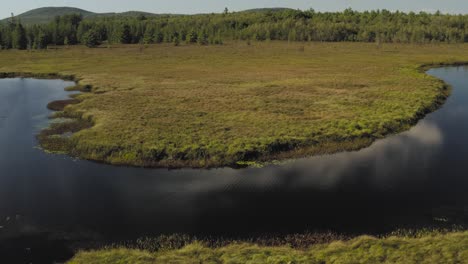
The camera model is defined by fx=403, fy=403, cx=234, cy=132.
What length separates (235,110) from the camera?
51750 mm

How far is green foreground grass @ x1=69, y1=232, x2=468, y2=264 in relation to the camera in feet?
65.3

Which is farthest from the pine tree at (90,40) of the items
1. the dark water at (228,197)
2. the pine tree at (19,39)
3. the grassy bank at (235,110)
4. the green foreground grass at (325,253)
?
the green foreground grass at (325,253)

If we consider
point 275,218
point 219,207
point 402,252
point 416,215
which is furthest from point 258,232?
point 416,215

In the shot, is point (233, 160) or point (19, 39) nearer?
point (233, 160)

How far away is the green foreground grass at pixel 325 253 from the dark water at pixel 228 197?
181 cm

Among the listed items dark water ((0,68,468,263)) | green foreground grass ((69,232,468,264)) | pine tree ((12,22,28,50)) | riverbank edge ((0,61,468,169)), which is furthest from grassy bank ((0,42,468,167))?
pine tree ((12,22,28,50))

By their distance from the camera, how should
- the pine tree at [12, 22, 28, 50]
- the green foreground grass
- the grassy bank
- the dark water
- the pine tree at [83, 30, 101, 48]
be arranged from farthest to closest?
the pine tree at [83, 30, 101, 48] < the pine tree at [12, 22, 28, 50] < the grassy bank < the dark water < the green foreground grass

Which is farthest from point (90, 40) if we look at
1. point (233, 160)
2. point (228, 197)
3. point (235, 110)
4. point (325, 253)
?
point (325, 253)

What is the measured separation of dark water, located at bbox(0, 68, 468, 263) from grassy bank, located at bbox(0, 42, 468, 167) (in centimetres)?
269

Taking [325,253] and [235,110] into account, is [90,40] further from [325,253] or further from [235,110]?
[325,253]

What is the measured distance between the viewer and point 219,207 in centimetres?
2634

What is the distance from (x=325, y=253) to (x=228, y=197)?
29.6ft

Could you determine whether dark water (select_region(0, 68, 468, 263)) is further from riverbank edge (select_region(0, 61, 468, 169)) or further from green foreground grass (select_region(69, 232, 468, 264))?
green foreground grass (select_region(69, 232, 468, 264))

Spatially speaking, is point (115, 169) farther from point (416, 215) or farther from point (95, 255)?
point (416, 215)
